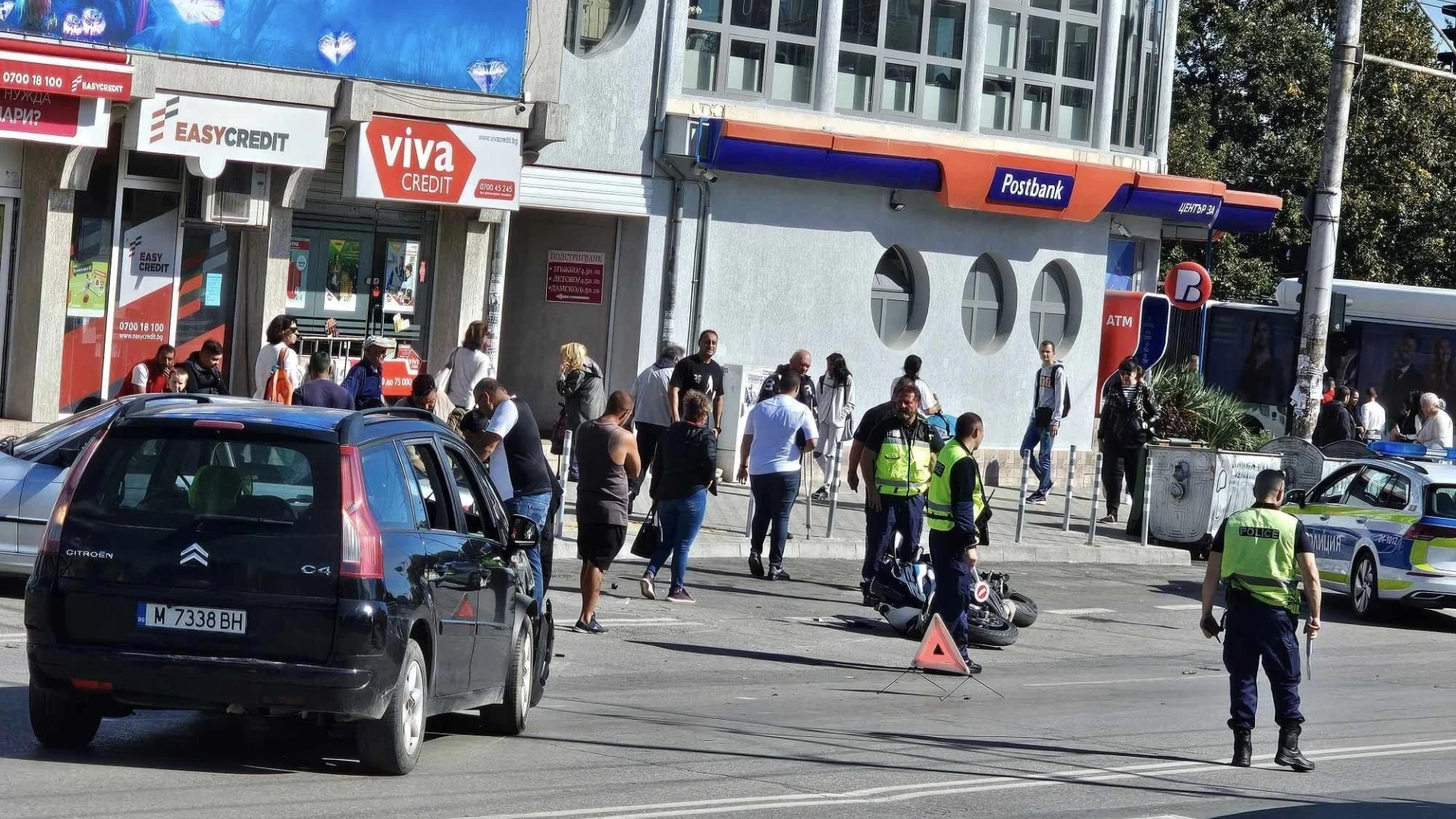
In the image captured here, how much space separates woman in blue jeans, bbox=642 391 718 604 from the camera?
46.5ft

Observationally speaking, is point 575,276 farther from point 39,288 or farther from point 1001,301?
point 39,288

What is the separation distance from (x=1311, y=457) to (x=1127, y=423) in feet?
6.85

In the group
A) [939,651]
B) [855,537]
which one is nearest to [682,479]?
[939,651]

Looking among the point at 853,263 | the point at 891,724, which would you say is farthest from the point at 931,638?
the point at 853,263

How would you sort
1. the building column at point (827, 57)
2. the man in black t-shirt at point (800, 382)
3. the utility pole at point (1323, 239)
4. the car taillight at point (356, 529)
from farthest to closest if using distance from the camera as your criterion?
the building column at point (827, 57)
the utility pole at point (1323, 239)
the man in black t-shirt at point (800, 382)
the car taillight at point (356, 529)

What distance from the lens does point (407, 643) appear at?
309 inches

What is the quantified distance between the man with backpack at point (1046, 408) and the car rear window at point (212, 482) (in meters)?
16.4

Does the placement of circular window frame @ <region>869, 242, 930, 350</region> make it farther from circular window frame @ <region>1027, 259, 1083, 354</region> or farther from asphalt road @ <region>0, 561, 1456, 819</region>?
asphalt road @ <region>0, 561, 1456, 819</region>

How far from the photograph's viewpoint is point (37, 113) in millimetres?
17859

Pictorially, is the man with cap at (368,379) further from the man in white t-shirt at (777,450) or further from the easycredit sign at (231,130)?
the easycredit sign at (231,130)

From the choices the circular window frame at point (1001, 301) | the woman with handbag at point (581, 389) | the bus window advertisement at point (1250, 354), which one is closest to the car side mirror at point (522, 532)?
the woman with handbag at point (581, 389)

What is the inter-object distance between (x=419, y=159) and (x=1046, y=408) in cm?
806

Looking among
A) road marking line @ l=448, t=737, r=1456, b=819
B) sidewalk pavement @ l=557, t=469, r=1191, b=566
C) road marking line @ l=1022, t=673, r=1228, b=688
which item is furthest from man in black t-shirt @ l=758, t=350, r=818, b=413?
road marking line @ l=448, t=737, r=1456, b=819

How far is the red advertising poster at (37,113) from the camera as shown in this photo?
17.7m
